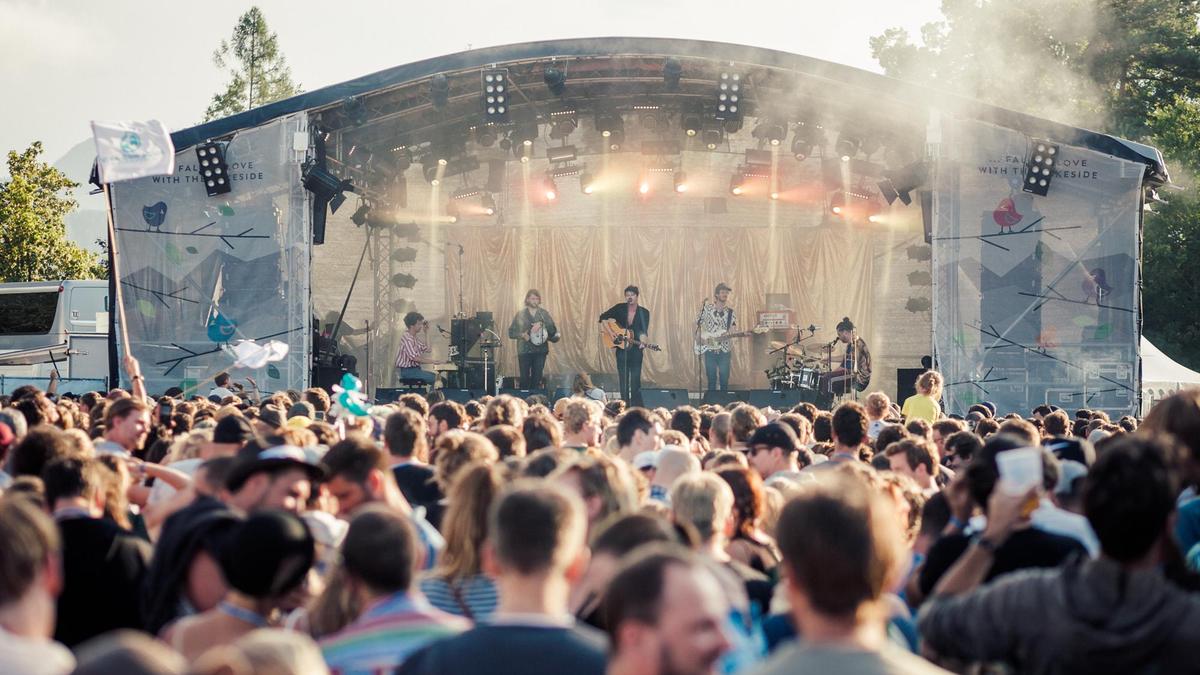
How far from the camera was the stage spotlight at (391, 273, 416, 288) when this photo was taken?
21703mm

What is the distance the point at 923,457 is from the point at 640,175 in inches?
621

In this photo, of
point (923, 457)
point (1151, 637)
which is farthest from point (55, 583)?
point (923, 457)

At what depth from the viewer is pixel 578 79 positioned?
16797 mm

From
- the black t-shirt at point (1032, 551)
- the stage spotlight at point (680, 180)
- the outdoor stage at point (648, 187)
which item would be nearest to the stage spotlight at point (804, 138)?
the outdoor stage at point (648, 187)

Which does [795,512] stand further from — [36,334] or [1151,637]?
[36,334]

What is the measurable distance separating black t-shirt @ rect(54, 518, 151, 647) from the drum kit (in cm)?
1543

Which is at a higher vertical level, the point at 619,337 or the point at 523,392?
the point at 619,337

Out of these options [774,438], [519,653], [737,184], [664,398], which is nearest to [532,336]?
[664,398]

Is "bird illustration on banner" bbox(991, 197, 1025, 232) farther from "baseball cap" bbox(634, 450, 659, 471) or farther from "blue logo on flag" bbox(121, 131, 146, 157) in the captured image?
"baseball cap" bbox(634, 450, 659, 471)

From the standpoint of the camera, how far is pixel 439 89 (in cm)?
1619

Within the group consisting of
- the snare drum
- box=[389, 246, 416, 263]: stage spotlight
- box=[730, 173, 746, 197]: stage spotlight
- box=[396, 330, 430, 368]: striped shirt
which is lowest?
the snare drum

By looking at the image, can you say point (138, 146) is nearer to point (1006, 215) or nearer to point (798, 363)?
point (1006, 215)

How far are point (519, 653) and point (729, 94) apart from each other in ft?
47.0

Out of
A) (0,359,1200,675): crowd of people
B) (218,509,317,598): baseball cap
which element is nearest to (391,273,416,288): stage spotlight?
(0,359,1200,675): crowd of people
